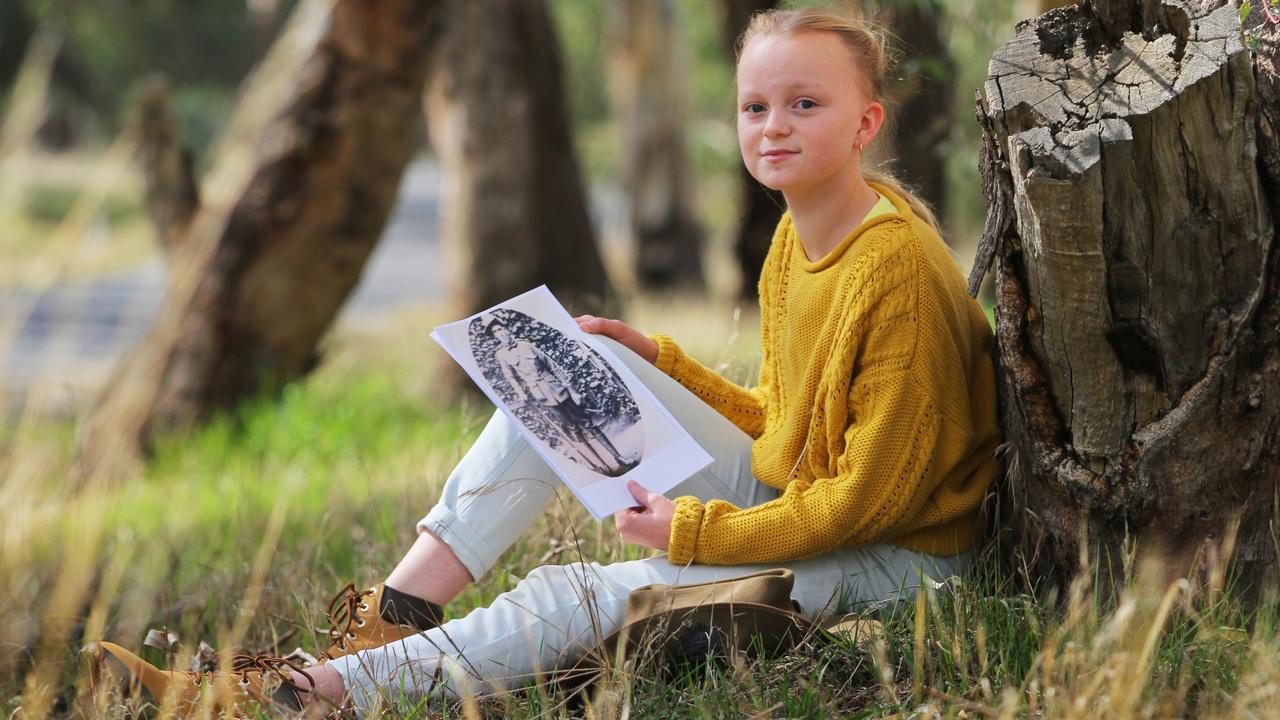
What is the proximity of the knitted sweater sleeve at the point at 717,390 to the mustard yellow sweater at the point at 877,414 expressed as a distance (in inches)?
14.6

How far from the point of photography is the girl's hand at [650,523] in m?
2.67

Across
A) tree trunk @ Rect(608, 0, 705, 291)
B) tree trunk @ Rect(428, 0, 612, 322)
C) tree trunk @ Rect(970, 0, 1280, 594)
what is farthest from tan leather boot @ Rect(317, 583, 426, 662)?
tree trunk @ Rect(608, 0, 705, 291)

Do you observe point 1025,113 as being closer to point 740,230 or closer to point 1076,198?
point 1076,198

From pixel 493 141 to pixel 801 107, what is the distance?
6018 mm

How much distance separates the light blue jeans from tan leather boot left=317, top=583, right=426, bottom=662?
13 centimetres

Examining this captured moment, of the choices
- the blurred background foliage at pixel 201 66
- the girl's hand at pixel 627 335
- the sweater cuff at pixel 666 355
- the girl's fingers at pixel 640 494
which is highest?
the blurred background foliage at pixel 201 66

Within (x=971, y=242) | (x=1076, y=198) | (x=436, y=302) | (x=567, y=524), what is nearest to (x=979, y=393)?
(x=1076, y=198)

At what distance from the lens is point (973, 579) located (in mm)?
2742

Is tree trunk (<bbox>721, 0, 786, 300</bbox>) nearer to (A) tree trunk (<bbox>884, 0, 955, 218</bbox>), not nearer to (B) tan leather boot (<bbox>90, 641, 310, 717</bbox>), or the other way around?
(A) tree trunk (<bbox>884, 0, 955, 218</bbox>)

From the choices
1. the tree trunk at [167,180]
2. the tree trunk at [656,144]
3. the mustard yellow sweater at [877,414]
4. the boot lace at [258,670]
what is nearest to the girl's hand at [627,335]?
the mustard yellow sweater at [877,414]

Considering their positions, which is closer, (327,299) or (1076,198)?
(1076,198)

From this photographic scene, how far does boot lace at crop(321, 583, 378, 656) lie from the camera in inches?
111

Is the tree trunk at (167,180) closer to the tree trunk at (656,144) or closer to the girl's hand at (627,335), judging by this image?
the girl's hand at (627,335)

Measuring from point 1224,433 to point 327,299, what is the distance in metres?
4.82
